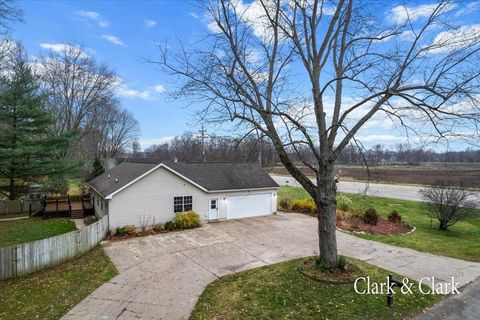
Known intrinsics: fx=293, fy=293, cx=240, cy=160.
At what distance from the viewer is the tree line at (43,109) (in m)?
21.2

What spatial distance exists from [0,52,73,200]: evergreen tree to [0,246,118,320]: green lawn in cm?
1398

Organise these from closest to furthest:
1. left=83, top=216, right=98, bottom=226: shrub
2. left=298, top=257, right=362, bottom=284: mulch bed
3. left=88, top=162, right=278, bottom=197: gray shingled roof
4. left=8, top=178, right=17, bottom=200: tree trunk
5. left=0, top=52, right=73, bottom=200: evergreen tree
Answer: left=298, top=257, right=362, bottom=284: mulch bed, left=83, top=216, right=98, bottom=226: shrub, left=88, top=162, right=278, bottom=197: gray shingled roof, left=0, top=52, right=73, bottom=200: evergreen tree, left=8, top=178, right=17, bottom=200: tree trunk

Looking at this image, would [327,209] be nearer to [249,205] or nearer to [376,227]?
[376,227]

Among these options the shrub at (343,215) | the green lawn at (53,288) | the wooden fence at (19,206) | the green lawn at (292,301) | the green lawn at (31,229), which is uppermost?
the wooden fence at (19,206)

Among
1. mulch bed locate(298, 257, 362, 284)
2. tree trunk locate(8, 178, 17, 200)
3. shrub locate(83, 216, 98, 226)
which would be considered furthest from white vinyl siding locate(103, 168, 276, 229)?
tree trunk locate(8, 178, 17, 200)

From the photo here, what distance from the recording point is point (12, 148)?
2183 centimetres

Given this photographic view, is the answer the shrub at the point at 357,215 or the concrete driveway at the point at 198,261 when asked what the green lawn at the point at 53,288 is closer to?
the concrete driveway at the point at 198,261

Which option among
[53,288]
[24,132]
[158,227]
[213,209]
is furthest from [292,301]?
[24,132]

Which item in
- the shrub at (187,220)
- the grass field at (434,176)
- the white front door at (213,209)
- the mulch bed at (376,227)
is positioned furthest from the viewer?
the grass field at (434,176)

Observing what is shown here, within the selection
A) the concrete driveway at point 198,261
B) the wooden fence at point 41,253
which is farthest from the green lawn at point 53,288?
the concrete driveway at point 198,261

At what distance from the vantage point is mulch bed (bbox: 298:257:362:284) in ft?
30.0

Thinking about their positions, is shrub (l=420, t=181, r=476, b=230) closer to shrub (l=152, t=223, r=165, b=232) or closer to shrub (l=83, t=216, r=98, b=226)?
shrub (l=152, t=223, r=165, b=232)

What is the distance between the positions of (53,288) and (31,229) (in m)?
9.74

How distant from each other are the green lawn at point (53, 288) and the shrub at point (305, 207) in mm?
14729
